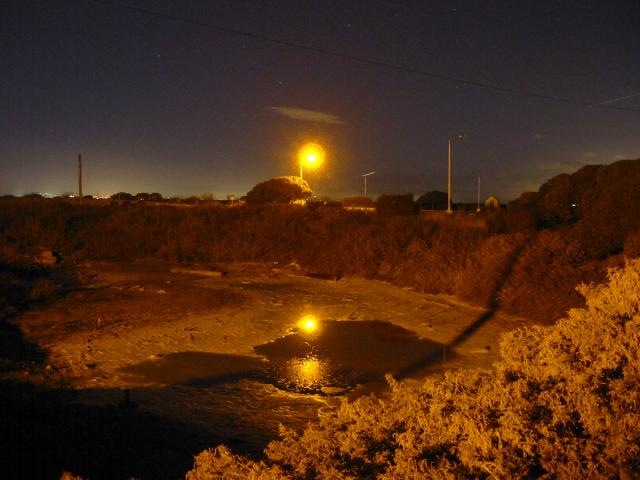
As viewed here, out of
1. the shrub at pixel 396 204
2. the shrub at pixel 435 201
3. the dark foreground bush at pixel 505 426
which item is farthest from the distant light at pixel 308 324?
the shrub at pixel 435 201

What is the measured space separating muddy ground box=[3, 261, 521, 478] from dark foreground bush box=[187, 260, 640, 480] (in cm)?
175

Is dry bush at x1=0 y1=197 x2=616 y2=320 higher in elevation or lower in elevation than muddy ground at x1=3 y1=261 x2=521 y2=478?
higher

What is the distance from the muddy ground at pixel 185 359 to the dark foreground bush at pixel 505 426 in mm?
1752

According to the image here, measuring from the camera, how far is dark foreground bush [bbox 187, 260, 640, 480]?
345cm

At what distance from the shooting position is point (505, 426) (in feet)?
12.4

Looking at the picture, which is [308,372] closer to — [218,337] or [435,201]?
[218,337]

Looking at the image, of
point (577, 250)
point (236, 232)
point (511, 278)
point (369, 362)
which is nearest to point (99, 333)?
point (369, 362)

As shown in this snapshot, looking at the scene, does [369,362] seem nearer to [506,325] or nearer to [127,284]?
[506,325]

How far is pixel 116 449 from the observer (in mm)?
5277

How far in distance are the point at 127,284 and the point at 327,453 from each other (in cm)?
1711

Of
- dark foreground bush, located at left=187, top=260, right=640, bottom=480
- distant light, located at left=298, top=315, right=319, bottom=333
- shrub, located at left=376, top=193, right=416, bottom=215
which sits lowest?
distant light, located at left=298, top=315, right=319, bottom=333

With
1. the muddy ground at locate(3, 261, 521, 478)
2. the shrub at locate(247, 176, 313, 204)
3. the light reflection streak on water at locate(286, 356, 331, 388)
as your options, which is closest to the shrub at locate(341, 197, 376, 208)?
the shrub at locate(247, 176, 313, 204)

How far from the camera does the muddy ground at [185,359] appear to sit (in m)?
5.78

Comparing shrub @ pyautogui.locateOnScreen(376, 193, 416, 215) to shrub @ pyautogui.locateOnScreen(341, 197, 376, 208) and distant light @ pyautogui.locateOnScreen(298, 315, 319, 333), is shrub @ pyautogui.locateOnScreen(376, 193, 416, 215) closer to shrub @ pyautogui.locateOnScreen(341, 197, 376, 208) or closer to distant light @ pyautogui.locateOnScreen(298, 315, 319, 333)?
shrub @ pyautogui.locateOnScreen(341, 197, 376, 208)
